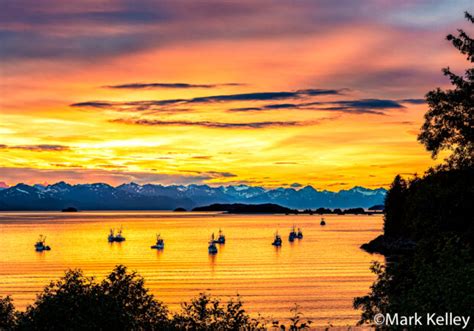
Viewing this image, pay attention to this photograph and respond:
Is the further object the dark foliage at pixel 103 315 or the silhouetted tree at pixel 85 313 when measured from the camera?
the dark foliage at pixel 103 315

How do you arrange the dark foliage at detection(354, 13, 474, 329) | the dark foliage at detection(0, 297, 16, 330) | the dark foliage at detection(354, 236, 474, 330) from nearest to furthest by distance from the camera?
the dark foliage at detection(354, 236, 474, 330), the dark foliage at detection(354, 13, 474, 329), the dark foliage at detection(0, 297, 16, 330)

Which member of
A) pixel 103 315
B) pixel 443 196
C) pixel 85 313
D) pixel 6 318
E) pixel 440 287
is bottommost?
pixel 6 318

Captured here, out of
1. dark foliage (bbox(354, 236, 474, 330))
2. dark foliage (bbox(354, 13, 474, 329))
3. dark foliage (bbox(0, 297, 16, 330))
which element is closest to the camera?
dark foliage (bbox(354, 236, 474, 330))

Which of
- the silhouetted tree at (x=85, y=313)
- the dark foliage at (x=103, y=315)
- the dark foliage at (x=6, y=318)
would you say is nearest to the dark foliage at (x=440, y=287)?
the dark foliage at (x=103, y=315)

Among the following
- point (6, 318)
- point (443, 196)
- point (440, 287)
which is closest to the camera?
point (440, 287)

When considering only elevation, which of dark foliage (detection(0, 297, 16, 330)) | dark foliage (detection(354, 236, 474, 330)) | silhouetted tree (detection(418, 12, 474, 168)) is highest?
silhouetted tree (detection(418, 12, 474, 168))

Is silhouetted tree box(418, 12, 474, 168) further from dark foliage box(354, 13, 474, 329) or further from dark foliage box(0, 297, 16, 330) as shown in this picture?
dark foliage box(0, 297, 16, 330)

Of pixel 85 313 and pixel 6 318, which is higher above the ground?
pixel 85 313

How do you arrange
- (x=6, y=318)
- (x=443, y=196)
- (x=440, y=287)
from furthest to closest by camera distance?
(x=6, y=318), (x=443, y=196), (x=440, y=287)

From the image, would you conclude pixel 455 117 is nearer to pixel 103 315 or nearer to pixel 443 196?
pixel 443 196

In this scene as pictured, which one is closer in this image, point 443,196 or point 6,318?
point 443,196

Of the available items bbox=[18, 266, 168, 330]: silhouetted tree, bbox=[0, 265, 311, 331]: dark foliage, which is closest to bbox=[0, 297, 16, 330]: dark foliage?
bbox=[18, 266, 168, 330]: silhouetted tree

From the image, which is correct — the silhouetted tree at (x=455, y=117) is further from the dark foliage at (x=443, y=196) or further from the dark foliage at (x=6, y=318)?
the dark foliage at (x=6, y=318)

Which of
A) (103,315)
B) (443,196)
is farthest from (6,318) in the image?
(443,196)
